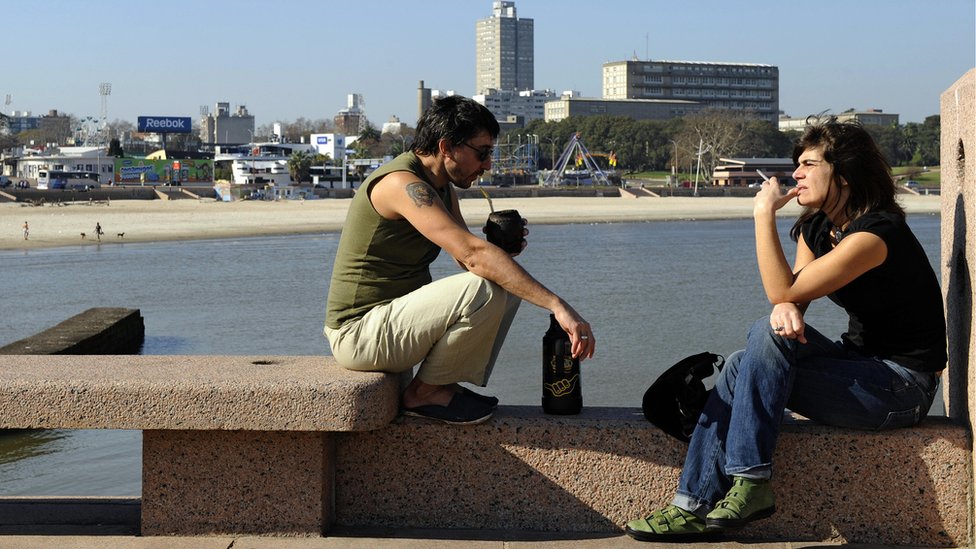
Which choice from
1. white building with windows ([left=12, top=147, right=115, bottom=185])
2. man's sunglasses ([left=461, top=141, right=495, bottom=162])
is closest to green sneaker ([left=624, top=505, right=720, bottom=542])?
man's sunglasses ([left=461, top=141, right=495, bottom=162])

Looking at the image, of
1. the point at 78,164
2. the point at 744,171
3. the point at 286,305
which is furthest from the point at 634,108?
the point at 286,305

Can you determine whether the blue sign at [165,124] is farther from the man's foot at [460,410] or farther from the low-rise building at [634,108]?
the man's foot at [460,410]

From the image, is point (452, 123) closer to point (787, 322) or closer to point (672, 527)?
point (787, 322)

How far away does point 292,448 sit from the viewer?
334 cm

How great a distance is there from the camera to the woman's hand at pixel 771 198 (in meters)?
3.26

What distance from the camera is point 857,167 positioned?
331 cm

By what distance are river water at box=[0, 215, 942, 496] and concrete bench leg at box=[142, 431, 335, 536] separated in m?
2.84

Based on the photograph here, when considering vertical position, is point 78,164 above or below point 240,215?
above

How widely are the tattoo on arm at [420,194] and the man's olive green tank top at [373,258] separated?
0.07m

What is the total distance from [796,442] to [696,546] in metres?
0.42

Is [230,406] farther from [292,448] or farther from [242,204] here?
[242,204]

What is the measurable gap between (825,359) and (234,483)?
1682mm

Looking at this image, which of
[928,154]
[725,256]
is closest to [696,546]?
[725,256]

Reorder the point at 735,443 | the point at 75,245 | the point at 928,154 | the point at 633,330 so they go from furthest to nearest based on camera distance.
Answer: the point at 928,154 → the point at 75,245 → the point at 633,330 → the point at 735,443
